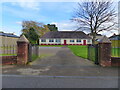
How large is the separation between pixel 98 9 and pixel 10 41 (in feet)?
81.4

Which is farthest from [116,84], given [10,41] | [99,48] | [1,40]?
[10,41]

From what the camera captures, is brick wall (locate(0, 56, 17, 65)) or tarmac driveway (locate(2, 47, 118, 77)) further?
brick wall (locate(0, 56, 17, 65))

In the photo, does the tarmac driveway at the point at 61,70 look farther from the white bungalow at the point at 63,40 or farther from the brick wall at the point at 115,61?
the white bungalow at the point at 63,40

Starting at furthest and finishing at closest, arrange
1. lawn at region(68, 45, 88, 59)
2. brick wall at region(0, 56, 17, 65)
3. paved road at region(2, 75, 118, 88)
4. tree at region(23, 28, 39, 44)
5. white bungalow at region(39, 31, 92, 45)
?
white bungalow at region(39, 31, 92, 45)
tree at region(23, 28, 39, 44)
lawn at region(68, 45, 88, 59)
brick wall at region(0, 56, 17, 65)
paved road at region(2, 75, 118, 88)

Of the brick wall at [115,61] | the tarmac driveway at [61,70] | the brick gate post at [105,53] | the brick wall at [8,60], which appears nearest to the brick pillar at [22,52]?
the brick wall at [8,60]

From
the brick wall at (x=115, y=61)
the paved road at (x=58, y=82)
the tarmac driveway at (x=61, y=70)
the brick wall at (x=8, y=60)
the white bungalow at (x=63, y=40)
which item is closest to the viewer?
the paved road at (x=58, y=82)

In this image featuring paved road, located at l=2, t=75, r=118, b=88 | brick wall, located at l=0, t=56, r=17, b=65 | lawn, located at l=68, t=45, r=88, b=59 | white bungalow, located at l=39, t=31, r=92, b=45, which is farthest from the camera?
white bungalow, located at l=39, t=31, r=92, b=45

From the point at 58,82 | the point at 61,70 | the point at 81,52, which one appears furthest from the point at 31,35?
the point at 58,82

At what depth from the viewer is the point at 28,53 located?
733 centimetres

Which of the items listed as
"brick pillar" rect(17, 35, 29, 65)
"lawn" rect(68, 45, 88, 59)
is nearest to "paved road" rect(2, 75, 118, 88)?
"brick pillar" rect(17, 35, 29, 65)

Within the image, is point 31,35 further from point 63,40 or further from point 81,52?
point 81,52

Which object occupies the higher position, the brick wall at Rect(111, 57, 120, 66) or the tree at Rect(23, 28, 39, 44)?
the tree at Rect(23, 28, 39, 44)

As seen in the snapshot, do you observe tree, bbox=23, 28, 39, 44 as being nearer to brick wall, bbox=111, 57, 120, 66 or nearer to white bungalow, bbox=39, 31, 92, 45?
white bungalow, bbox=39, 31, 92, 45

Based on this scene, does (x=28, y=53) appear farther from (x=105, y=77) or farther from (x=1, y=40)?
(x=1, y=40)
